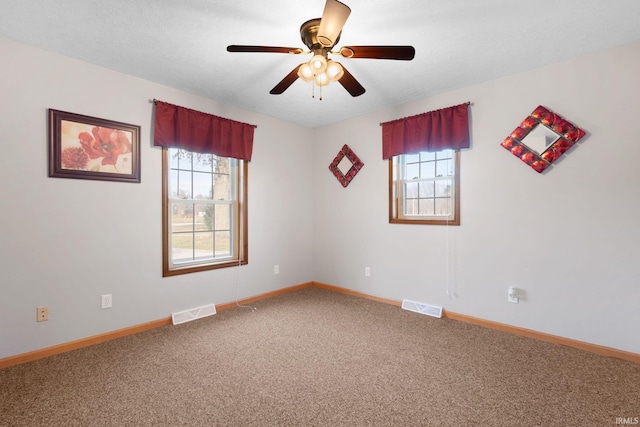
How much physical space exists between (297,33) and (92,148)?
2061 mm

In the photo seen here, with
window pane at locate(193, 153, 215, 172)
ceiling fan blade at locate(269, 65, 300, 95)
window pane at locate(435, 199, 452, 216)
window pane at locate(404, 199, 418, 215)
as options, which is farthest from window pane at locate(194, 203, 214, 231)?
window pane at locate(435, 199, 452, 216)

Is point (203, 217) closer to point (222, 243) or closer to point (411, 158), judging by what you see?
point (222, 243)

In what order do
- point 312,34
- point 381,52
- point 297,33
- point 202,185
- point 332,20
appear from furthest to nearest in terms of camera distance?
point 202,185, point 297,33, point 312,34, point 381,52, point 332,20

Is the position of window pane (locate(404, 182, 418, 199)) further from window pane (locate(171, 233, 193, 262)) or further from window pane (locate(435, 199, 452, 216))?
window pane (locate(171, 233, 193, 262))

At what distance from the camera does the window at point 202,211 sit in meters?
3.22

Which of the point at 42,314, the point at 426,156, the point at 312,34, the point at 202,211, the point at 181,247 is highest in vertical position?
the point at 312,34

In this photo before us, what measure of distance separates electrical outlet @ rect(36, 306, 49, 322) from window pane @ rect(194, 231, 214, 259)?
4.38ft

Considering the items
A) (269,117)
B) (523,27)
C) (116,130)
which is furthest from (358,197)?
(116,130)

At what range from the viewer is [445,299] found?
3.30 m

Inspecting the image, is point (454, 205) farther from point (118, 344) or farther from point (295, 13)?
point (118, 344)

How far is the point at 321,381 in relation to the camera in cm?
204

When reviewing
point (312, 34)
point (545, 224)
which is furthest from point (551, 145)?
point (312, 34)

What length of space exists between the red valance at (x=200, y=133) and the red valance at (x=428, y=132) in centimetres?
176

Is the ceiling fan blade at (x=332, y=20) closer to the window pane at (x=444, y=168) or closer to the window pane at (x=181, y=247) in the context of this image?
the window pane at (x=444, y=168)
